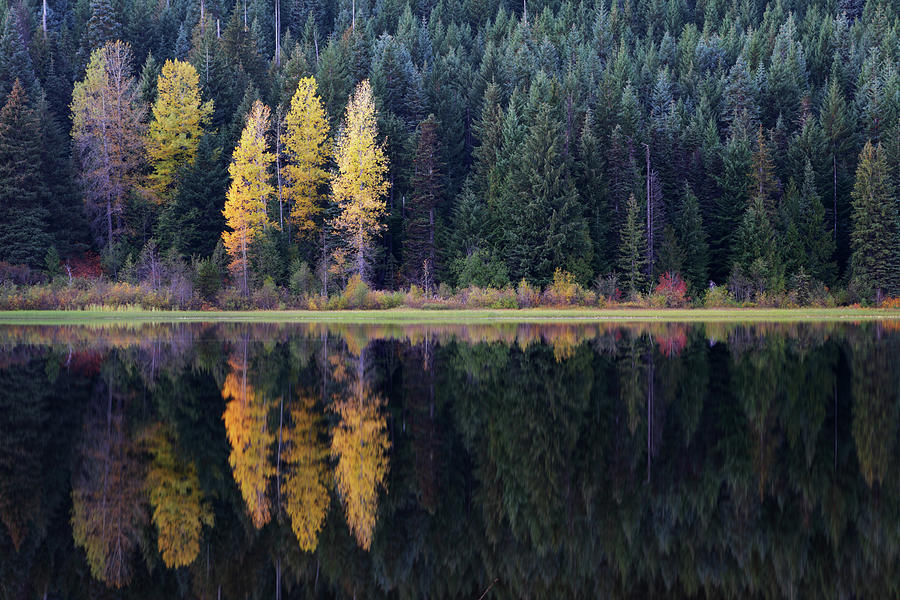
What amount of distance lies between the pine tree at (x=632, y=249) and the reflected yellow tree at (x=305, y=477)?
Answer: 48.3 metres

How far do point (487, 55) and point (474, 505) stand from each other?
7661cm

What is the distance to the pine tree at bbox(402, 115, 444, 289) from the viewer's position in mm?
64375

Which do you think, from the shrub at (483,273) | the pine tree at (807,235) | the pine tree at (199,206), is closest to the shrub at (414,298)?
the shrub at (483,273)

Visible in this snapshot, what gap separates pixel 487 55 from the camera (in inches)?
3214

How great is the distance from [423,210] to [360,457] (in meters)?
53.8

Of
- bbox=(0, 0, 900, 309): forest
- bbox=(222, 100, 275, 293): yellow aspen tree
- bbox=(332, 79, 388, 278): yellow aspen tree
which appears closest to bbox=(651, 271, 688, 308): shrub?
bbox=(0, 0, 900, 309): forest

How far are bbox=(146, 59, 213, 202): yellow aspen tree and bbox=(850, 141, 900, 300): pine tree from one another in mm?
51829

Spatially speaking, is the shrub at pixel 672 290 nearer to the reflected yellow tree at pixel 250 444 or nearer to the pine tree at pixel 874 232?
the pine tree at pixel 874 232

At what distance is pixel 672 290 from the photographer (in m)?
58.4

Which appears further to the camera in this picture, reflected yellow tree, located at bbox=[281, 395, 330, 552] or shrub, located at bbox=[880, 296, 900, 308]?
shrub, located at bbox=[880, 296, 900, 308]

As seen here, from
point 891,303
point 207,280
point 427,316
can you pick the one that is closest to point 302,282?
point 207,280

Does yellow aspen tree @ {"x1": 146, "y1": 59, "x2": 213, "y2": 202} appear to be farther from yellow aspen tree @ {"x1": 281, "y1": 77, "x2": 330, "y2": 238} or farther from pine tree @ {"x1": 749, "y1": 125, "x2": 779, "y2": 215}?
pine tree @ {"x1": 749, "y1": 125, "x2": 779, "y2": 215}

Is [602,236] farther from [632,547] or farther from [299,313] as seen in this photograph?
[632,547]

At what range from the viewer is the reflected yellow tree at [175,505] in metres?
8.54
